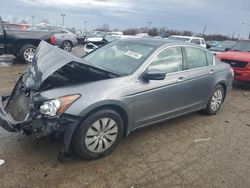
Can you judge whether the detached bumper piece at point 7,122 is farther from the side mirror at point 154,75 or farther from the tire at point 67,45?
the tire at point 67,45

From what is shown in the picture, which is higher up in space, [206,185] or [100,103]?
[100,103]

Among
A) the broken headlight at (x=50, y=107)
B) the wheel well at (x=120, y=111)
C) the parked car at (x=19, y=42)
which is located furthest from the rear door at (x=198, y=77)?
the parked car at (x=19, y=42)

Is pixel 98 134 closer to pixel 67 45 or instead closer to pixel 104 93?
pixel 104 93

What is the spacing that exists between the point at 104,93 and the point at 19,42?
28.9ft

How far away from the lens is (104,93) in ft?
11.3

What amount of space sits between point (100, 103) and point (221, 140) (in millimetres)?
2309

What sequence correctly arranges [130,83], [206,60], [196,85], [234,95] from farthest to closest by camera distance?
1. [234,95]
2. [206,60]
3. [196,85]
4. [130,83]

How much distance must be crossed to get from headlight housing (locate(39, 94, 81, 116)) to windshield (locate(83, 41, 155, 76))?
94cm

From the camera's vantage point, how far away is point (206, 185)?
319cm

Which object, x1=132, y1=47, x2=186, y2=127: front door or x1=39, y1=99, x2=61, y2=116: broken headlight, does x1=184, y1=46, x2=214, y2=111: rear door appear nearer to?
x1=132, y1=47, x2=186, y2=127: front door

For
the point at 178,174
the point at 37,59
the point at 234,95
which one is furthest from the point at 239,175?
the point at 234,95

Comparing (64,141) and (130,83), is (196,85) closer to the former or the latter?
(130,83)

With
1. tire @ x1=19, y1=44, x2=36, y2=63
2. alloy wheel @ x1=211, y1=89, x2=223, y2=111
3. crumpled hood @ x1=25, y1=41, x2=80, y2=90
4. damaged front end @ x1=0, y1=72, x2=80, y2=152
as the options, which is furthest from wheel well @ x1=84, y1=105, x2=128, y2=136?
tire @ x1=19, y1=44, x2=36, y2=63

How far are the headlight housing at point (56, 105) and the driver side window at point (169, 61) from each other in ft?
4.66
